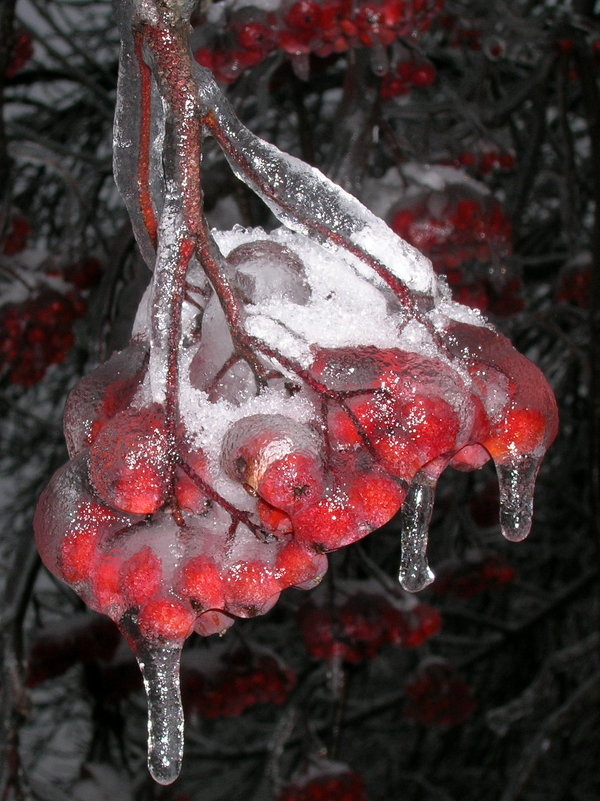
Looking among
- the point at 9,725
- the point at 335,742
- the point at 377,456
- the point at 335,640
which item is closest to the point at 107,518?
the point at 377,456

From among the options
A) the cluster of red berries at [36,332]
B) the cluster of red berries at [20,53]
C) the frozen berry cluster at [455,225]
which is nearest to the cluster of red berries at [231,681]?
the cluster of red berries at [36,332]

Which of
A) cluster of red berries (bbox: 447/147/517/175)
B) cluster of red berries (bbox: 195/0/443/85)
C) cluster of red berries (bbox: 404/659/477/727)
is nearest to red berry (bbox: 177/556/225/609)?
cluster of red berries (bbox: 195/0/443/85)

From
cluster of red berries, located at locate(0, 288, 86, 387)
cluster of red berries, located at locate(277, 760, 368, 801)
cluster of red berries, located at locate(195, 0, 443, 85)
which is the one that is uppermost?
cluster of red berries, located at locate(195, 0, 443, 85)

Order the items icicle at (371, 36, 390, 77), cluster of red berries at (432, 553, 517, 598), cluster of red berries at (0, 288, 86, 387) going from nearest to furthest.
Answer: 1. icicle at (371, 36, 390, 77)
2. cluster of red berries at (0, 288, 86, 387)
3. cluster of red berries at (432, 553, 517, 598)

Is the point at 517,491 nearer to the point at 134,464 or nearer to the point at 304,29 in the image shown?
the point at 134,464

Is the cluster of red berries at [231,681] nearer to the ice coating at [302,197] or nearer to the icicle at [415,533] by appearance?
the icicle at [415,533]

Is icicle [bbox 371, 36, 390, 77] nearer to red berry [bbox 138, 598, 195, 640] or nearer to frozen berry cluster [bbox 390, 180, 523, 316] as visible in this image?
frozen berry cluster [bbox 390, 180, 523, 316]
